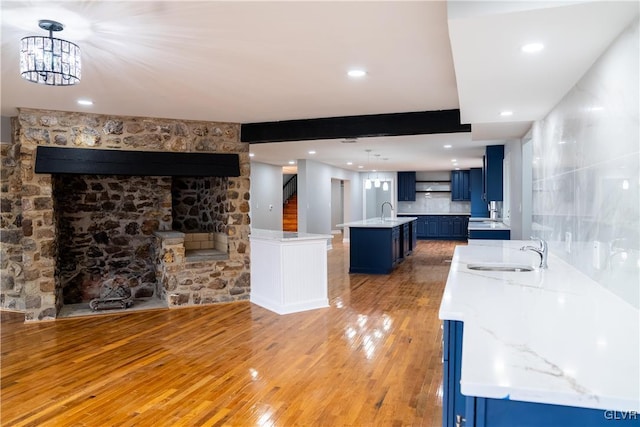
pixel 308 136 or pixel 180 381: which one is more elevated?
pixel 308 136

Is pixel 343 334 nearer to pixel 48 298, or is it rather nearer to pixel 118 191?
pixel 48 298

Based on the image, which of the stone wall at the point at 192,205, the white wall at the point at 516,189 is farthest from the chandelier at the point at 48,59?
the white wall at the point at 516,189

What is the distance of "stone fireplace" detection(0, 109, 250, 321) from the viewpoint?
15.7ft

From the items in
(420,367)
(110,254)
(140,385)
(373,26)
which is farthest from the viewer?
(110,254)

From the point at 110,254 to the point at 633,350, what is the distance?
6070mm

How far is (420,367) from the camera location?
3381 mm

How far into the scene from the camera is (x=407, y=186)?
14125 millimetres

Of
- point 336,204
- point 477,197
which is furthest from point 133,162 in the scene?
point 336,204

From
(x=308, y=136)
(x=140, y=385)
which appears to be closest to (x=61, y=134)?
(x=308, y=136)

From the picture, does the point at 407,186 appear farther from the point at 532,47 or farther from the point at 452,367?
the point at 452,367

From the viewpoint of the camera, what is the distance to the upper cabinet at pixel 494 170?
723 centimetres

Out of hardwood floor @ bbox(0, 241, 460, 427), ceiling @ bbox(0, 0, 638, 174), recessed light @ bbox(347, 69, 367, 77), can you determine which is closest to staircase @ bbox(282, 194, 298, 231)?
hardwood floor @ bbox(0, 241, 460, 427)

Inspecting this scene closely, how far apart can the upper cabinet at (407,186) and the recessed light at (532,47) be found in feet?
40.3

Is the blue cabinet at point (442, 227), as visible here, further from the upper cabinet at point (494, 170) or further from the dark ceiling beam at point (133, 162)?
the dark ceiling beam at point (133, 162)
